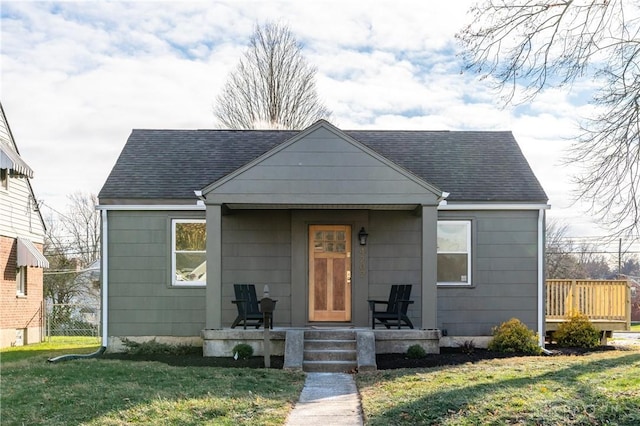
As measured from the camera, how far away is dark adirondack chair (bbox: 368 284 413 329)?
12.3 m

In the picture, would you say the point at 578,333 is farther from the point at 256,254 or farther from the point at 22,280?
the point at 22,280

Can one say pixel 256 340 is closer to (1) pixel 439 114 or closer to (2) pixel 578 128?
(2) pixel 578 128

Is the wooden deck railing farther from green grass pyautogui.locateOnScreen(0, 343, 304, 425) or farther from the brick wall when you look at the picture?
the brick wall

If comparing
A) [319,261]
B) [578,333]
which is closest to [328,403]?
[319,261]

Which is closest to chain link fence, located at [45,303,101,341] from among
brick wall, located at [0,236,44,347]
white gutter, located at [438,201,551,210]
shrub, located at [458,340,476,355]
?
brick wall, located at [0,236,44,347]

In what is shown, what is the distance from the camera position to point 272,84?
30578 mm

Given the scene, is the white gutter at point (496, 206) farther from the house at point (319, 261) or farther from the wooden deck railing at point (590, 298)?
the wooden deck railing at point (590, 298)

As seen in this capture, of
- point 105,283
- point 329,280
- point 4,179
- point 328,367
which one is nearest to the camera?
point 328,367

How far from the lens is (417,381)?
29.2 ft

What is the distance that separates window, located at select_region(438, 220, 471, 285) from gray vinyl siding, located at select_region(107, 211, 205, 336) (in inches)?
202

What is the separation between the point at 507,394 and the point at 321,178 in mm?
5697

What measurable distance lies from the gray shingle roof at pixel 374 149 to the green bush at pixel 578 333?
2800mm

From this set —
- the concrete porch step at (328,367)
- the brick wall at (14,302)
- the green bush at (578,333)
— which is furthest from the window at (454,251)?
the brick wall at (14,302)

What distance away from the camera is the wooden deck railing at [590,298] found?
14.8 metres
